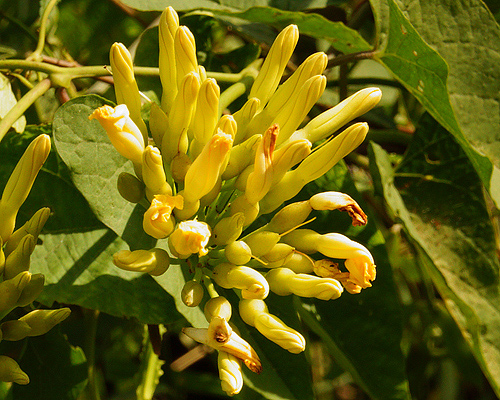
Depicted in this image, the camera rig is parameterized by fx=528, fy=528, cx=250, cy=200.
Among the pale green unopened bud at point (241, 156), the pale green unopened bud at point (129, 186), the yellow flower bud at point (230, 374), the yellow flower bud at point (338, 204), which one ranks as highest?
the pale green unopened bud at point (241, 156)

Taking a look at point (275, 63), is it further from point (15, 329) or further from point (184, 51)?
point (15, 329)

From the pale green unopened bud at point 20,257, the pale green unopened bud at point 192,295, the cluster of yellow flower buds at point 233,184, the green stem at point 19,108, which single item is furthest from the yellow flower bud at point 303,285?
the green stem at point 19,108

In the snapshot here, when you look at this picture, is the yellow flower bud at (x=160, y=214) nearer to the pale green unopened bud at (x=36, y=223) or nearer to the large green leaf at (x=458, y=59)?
the pale green unopened bud at (x=36, y=223)

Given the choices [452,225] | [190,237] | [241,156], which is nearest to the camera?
[190,237]

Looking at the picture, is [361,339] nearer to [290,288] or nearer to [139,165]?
[290,288]

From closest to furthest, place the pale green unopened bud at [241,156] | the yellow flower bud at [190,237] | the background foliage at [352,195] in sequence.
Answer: the yellow flower bud at [190,237] → the pale green unopened bud at [241,156] → the background foliage at [352,195]

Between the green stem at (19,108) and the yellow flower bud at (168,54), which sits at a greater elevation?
the yellow flower bud at (168,54)

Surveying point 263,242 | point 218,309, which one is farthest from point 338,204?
point 218,309
